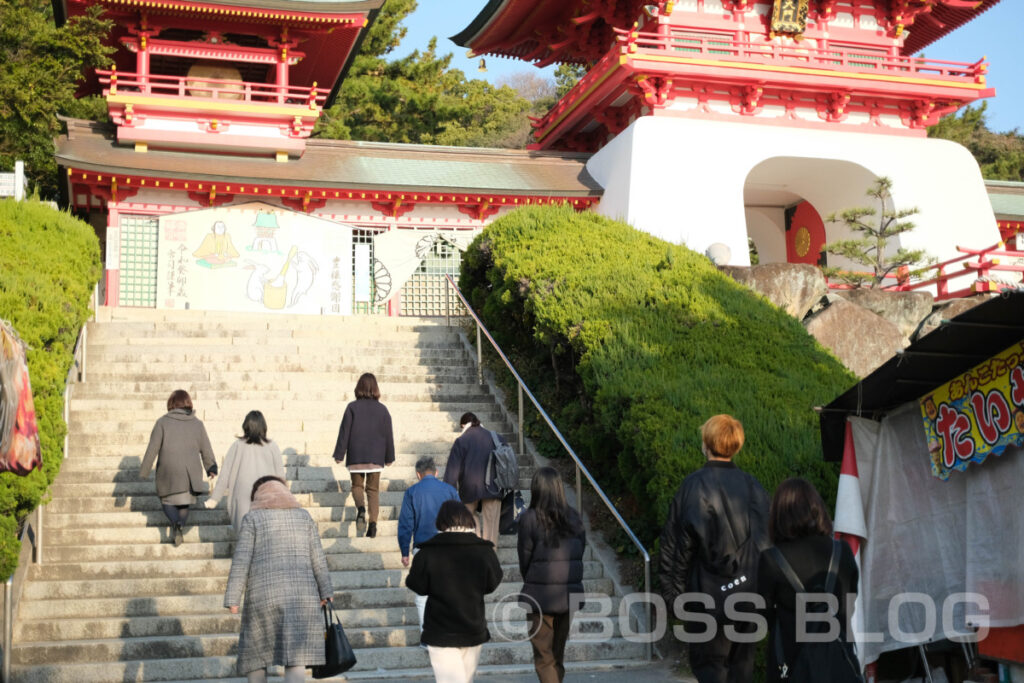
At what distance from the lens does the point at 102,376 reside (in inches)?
478

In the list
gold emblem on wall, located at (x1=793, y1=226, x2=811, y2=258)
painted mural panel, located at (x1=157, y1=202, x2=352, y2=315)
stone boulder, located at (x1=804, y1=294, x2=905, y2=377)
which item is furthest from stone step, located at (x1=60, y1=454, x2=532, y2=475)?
gold emblem on wall, located at (x1=793, y1=226, x2=811, y2=258)

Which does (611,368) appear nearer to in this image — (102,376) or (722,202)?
→ (102,376)

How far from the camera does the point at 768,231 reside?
2639 cm

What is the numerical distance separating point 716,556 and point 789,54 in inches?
718

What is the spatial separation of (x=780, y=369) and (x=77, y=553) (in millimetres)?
6281

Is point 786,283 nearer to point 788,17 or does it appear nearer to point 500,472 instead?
point 500,472

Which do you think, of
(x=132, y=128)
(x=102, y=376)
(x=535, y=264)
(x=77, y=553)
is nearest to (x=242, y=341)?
(x=102, y=376)

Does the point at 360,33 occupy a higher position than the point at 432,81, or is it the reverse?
the point at 432,81

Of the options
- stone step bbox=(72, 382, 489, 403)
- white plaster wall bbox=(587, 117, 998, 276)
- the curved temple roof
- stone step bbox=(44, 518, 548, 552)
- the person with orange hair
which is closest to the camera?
the person with orange hair

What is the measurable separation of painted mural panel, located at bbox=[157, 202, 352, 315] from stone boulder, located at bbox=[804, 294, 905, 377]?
400 inches

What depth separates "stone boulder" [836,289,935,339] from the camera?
15.3 meters

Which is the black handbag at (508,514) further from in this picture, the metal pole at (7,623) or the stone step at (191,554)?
the metal pole at (7,623)

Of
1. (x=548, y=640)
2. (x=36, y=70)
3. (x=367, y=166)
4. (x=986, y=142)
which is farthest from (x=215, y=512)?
(x=986, y=142)

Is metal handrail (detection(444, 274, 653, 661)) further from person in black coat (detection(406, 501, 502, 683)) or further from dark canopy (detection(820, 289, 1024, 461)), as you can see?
person in black coat (detection(406, 501, 502, 683))
